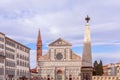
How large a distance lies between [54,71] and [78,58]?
817 centimetres

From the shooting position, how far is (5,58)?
2872 inches

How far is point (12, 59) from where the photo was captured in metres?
80.1

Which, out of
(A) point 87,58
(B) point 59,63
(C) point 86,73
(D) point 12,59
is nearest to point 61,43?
(B) point 59,63

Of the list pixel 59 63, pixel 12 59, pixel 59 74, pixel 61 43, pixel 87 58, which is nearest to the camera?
pixel 87 58

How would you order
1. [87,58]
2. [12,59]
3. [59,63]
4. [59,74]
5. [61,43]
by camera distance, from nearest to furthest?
[87,58] → [12,59] → [59,63] → [59,74] → [61,43]

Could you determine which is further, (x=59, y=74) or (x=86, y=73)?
(x=59, y=74)

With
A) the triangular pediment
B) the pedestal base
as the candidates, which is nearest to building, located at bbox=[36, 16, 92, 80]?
the triangular pediment

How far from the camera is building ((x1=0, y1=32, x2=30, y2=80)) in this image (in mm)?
71312

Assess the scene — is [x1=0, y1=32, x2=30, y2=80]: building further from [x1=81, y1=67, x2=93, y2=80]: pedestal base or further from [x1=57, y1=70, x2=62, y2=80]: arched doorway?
[x1=81, y1=67, x2=93, y2=80]: pedestal base

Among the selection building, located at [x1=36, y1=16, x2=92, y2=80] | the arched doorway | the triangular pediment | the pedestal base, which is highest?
the triangular pediment

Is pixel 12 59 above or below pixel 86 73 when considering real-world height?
above

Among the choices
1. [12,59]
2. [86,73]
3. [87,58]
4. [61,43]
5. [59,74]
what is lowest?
[86,73]

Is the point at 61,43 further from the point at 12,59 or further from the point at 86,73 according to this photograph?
the point at 86,73

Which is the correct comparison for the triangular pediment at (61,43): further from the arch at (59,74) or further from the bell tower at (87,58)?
the bell tower at (87,58)
